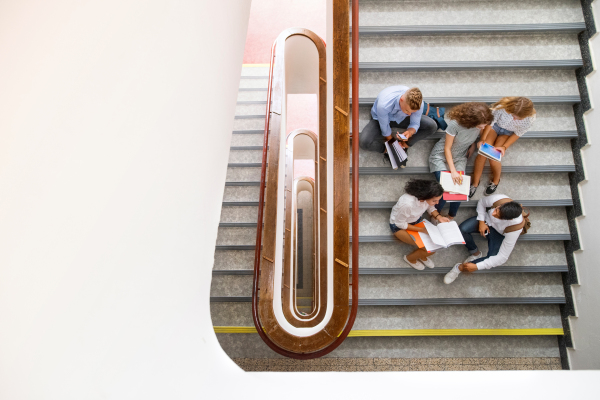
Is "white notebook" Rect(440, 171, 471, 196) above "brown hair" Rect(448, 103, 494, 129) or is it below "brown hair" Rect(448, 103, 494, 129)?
below

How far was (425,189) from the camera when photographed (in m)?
3.04

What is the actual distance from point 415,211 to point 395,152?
0.62m

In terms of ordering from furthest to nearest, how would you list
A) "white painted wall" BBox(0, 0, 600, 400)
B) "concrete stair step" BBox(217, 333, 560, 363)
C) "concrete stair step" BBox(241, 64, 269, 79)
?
"concrete stair step" BBox(241, 64, 269, 79)
"concrete stair step" BBox(217, 333, 560, 363)
"white painted wall" BBox(0, 0, 600, 400)

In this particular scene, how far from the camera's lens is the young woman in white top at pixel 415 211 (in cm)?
305

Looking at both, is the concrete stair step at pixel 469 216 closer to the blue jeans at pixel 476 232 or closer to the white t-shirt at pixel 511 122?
the blue jeans at pixel 476 232

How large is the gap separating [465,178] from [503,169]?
1.91 feet

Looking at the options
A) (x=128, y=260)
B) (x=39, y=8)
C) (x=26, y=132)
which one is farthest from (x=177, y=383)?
(x=39, y=8)

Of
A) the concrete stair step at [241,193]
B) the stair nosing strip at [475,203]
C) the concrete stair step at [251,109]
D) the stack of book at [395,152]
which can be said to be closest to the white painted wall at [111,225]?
the stack of book at [395,152]

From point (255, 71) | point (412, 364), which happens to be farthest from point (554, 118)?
point (255, 71)

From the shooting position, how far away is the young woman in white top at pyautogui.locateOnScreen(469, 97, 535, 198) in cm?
286

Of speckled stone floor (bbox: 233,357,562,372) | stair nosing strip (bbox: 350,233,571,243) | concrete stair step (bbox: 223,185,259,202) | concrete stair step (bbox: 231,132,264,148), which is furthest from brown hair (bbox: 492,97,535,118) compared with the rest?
concrete stair step (bbox: 231,132,264,148)

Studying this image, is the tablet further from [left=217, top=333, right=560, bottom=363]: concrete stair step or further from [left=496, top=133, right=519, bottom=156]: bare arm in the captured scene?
[left=217, top=333, right=560, bottom=363]: concrete stair step

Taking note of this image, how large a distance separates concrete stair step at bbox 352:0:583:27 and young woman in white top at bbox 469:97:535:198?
1177 mm

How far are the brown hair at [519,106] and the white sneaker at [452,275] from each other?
1.61 m
